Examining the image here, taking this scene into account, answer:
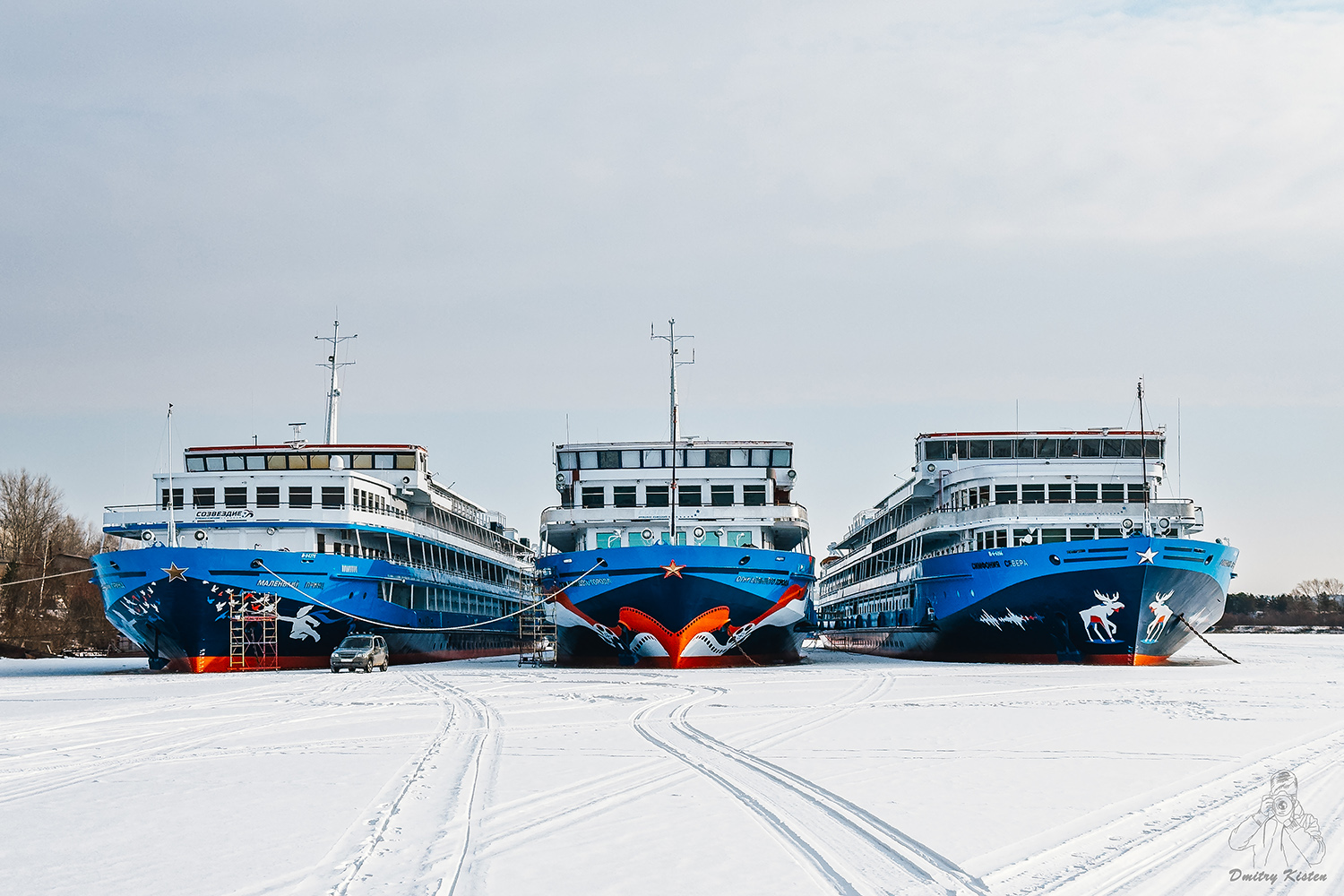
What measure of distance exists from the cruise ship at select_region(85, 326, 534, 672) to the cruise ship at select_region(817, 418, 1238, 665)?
1949 cm

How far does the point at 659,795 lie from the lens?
10.9 m

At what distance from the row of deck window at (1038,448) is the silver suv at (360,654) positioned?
77.1 ft

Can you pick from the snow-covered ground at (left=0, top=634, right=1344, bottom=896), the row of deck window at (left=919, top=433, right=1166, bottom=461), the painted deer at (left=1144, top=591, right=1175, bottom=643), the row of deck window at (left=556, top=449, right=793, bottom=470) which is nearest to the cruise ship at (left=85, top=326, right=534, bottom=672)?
the row of deck window at (left=556, top=449, right=793, bottom=470)

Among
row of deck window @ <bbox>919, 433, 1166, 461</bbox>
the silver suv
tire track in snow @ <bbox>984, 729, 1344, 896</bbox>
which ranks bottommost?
the silver suv

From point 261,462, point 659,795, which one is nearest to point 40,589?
point 261,462

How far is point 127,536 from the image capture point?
4238 centimetres

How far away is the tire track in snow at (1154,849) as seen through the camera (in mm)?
7656

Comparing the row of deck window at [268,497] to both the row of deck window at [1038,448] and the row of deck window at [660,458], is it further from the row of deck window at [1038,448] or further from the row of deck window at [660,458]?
the row of deck window at [1038,448]

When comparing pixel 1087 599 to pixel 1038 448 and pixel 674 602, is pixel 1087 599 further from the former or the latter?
pixel 674 602

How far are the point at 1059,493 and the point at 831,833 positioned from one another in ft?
120

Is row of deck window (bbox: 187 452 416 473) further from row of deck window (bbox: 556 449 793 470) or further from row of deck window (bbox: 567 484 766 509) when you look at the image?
row of deck window (bbox: 567 484 766 509)

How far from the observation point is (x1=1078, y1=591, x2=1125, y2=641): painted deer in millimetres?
36094

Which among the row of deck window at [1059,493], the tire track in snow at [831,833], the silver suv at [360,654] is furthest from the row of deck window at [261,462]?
the tire track in snow at [831,833]

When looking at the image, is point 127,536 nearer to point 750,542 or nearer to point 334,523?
point 334,523
